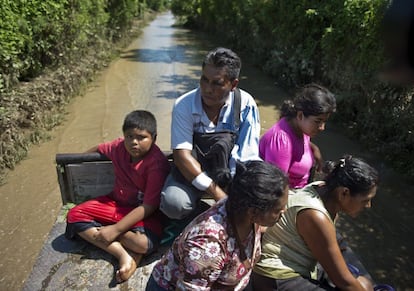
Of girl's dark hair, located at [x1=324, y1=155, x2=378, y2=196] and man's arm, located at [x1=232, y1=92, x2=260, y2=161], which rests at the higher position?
girl's dark hair, located at [x1=324, y1=155, x2=378, y2=196]

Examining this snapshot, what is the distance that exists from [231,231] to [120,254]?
3.38 feet

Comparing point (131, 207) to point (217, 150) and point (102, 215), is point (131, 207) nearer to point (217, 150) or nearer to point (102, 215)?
point (102, 215)

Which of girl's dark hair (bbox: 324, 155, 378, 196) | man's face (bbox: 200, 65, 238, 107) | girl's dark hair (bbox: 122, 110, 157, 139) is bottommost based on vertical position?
girl's dark hair (bbox: 122, 110, 157, 139)

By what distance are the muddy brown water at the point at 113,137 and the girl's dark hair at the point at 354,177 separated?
195 cm

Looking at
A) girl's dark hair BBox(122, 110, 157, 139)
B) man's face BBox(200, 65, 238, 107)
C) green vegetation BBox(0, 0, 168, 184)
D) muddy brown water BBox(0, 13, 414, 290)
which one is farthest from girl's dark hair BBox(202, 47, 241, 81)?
green vegetation BBox(0, 0, 168, 184)

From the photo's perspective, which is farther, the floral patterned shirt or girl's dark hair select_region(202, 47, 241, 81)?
girl's dark hair select_region(202, 47, 241, 81)

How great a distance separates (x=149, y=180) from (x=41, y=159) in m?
3.78

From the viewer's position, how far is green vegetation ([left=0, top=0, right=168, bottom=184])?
5223 millimetres

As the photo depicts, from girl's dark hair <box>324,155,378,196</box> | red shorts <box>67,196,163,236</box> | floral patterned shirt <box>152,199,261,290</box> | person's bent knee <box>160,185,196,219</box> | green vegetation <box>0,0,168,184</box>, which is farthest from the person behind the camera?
green vegetation <box>0,0,168,184</box>

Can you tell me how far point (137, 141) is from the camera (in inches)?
101

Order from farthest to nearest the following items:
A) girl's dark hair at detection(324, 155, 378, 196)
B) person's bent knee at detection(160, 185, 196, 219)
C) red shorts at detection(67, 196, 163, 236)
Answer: red shorts at detection(67, 196, 163, 236) → person's bent knee at detection(160, 185, 196, 219) → girl's dark hair at detection(324, 155, 378, 196)

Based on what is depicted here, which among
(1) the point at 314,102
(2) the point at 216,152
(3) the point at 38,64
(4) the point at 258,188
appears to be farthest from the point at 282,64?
(4) the point at 258,188

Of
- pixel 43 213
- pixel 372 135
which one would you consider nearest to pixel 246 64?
pixel 372 135

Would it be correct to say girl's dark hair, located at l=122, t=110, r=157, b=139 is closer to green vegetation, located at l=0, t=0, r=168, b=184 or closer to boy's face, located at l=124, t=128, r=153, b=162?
boy's face, located at l=124, t=128, r=153, b=162
